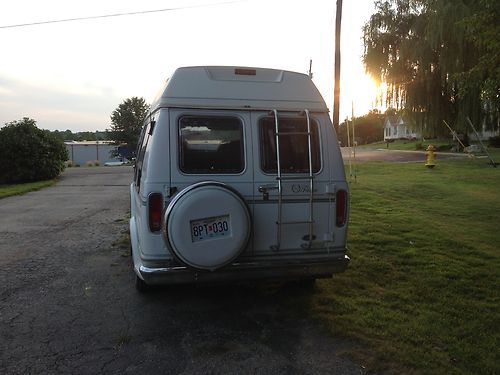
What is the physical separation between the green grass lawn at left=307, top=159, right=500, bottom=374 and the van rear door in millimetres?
797

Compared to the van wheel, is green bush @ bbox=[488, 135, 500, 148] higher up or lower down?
higher up

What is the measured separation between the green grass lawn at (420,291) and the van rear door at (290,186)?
797mm

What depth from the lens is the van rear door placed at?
466 cm

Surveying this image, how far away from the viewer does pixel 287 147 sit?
4.78m

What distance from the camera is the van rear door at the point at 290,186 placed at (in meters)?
4.66

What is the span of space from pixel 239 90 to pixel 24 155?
1696 centimetres

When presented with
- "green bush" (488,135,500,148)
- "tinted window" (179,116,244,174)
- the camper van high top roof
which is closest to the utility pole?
the camper van high top roof

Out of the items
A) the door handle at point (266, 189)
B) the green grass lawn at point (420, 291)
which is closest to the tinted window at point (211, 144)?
the door handle at point (266, 189)

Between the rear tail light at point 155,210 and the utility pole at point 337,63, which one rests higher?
the utility pole at point 337,63

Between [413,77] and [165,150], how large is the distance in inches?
1080

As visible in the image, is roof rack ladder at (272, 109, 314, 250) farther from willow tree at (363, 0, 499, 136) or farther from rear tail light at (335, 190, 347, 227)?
willow tree at (363, 0, 499, 136)

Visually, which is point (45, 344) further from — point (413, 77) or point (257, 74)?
point (413, 77)

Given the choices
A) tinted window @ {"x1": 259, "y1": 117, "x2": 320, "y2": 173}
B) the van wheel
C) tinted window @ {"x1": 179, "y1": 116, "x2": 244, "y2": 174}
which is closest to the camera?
tinted window @ {"x1": 179, "y1": 116, "x2": 244, "y2": 174}

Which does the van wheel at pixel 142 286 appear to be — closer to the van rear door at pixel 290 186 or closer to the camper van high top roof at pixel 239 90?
the van rear door at pixel 290 186
